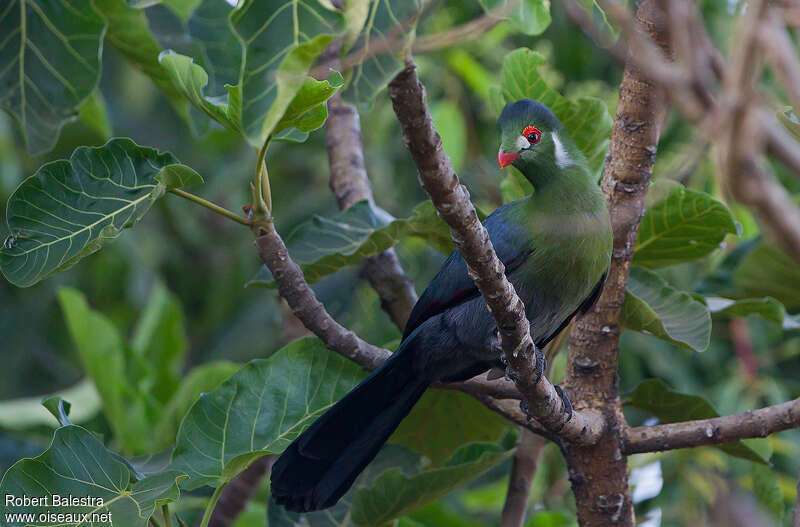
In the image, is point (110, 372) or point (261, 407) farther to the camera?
point (110, 372)

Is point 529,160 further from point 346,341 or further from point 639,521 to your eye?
point 639,521

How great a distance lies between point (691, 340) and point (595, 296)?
0.93 ft

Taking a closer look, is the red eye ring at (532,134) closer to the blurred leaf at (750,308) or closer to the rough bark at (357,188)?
the rough bark at (357,188)

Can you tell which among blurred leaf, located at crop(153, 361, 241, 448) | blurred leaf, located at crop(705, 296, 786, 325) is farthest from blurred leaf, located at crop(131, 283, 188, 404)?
blurred leaf, located at crop(705, 296, 786, 325)

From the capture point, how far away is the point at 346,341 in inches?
85.2

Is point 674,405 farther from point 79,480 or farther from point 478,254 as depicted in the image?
point 79,480

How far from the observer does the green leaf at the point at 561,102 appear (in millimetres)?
2486

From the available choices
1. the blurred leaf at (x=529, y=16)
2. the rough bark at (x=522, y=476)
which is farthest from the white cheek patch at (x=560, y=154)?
the rough bark at (x=522, y=476)

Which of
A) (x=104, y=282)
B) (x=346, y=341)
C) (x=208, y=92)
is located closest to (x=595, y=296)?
(x=346, y=341)

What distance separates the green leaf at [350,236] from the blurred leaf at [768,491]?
3.70 feet

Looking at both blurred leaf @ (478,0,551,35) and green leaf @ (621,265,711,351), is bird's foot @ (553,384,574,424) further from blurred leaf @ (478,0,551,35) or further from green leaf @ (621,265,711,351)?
blurred leaf @ (478,0,551,35)

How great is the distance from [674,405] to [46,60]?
2.03m

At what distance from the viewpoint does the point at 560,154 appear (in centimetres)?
246

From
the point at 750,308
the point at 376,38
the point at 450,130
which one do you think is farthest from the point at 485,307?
the point at 450,130
